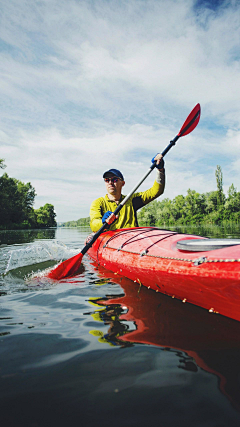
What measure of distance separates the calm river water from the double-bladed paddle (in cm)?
121

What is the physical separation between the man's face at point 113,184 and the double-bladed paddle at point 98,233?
63 centimetres

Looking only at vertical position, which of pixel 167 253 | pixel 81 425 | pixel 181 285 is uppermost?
pixel 167 253

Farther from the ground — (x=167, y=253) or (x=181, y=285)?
(x=167, y=253)

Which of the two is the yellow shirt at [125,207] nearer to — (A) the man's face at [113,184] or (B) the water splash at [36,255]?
(A) the man's face at [113,184]

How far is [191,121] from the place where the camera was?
4707 mm

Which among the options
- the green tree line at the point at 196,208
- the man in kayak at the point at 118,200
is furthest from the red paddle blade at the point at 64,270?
the green tree line at the point at 196,208

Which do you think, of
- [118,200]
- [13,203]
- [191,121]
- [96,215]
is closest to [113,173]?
[118,200]

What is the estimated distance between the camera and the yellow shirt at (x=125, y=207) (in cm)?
473

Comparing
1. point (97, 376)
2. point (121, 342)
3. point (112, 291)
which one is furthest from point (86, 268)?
point (97, 376)

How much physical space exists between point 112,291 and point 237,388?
6.46 feet

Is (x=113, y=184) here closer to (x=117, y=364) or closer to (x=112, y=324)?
(x=112, y=324)

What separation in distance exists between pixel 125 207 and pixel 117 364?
11.3 ft

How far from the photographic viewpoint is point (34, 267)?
15.8ft

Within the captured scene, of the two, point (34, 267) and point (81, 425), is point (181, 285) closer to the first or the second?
point (81, 425)
